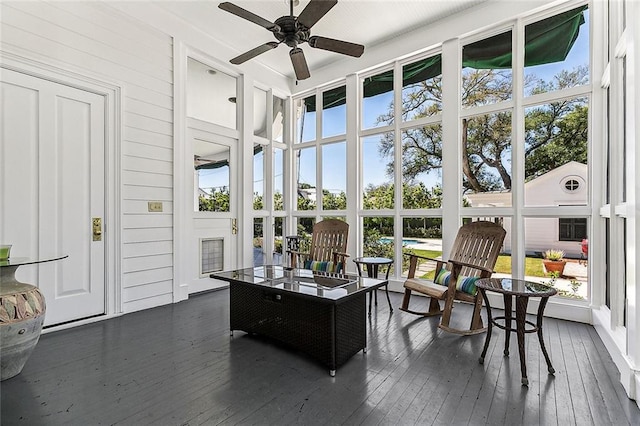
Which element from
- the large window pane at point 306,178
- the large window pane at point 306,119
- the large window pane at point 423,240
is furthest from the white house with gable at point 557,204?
the large window pane at point 306,119

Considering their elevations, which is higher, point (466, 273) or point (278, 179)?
point (278, 179)

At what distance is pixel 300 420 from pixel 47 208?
10.2 feet

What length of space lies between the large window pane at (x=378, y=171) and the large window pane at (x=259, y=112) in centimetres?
184

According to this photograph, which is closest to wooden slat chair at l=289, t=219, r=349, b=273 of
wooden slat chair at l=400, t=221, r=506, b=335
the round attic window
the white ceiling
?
wooden slat chair at l=400, t=221, r=506, b=335

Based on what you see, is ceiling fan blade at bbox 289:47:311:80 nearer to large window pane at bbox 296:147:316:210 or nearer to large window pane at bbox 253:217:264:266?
large window pane at bbox 296:147:316:210

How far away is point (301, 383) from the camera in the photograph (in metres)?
2.11

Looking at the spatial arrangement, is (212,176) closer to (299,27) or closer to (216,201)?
(216,201)

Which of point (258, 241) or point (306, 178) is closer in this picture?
point (258, 241)

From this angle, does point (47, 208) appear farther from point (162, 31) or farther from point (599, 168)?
point (599, 168)

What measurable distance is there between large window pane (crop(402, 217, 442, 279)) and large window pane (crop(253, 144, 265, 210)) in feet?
8.14

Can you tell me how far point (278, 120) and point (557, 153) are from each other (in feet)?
14.2

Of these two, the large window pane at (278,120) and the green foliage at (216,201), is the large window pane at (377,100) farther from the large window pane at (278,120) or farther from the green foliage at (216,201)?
the green foliage at (216,201)

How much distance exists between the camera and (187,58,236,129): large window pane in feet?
14.8

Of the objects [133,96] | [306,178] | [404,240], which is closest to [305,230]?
[306,178]
